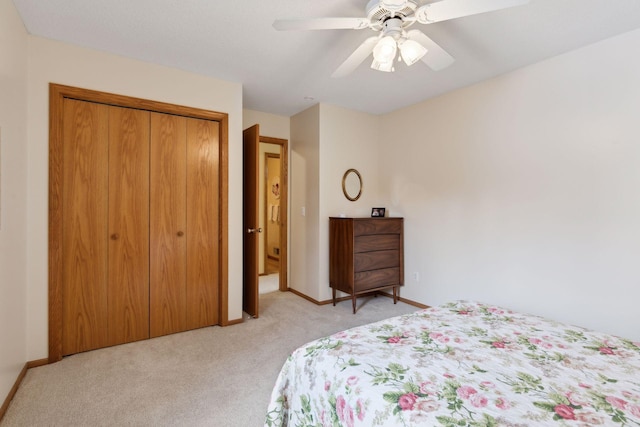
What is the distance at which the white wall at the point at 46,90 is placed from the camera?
229 centimetres

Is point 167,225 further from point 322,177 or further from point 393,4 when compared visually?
point 393,4

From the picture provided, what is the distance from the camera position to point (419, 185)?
376 cm

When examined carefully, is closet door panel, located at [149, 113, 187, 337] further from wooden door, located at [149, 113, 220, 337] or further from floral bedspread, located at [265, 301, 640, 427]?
floral bedspread, located at [265, 301, 640, 427]

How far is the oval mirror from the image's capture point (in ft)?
13.1

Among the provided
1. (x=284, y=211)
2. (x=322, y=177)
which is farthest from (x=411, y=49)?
(x=284, y=211)

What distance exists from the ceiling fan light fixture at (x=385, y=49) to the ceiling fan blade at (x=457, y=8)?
0.19m

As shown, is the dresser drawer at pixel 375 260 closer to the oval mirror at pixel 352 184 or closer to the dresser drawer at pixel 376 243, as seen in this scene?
the dresser drawer at pixel 376 243

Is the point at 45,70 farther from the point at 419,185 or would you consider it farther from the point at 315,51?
the point at 419,185

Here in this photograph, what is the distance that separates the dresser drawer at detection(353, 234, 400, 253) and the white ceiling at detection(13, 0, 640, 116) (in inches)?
65.7

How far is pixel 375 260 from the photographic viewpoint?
3.66 metres

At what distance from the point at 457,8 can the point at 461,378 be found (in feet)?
5.34

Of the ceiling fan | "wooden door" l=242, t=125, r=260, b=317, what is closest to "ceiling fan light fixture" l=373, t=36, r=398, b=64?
the ceiling fan

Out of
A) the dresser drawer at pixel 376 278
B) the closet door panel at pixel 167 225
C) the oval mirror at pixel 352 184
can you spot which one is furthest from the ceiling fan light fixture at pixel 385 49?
the dresser drawer at pixel 376 278

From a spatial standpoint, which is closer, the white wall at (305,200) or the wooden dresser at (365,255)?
the wooden dresser at (365,255)
